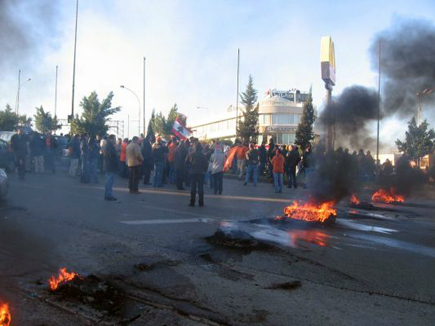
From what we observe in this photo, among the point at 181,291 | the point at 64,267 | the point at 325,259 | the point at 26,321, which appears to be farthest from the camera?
the point at 325,259

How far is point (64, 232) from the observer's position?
642 cm

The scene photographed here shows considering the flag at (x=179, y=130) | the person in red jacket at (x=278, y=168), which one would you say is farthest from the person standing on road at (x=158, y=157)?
the flag at (x=179, y=130)

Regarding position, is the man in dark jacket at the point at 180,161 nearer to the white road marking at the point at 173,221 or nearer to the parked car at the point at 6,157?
the white road marking at the point at 173,221

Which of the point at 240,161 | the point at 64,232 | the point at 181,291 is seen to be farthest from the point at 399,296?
the point at 240,161

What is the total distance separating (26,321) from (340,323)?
2.66m

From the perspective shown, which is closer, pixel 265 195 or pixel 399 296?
pixel 399 296

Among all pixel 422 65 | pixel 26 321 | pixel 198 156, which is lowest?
pixel 26 321

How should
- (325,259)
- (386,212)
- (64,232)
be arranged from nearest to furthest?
(325,259), (64,232), (386,212)

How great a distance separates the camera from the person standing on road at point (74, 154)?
51.3 feet

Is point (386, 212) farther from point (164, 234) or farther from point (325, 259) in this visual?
point (164, 234)

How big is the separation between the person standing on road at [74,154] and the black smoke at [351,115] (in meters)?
9.10

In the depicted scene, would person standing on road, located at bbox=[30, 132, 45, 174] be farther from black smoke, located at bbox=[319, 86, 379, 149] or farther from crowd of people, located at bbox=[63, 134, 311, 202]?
black smoke, located at bbox=[319, 86, 379, 149]

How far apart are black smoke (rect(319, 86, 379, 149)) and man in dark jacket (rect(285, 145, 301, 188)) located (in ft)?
9.54

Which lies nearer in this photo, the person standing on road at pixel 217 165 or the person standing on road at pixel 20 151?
the person standing on road at pixel 217 165
